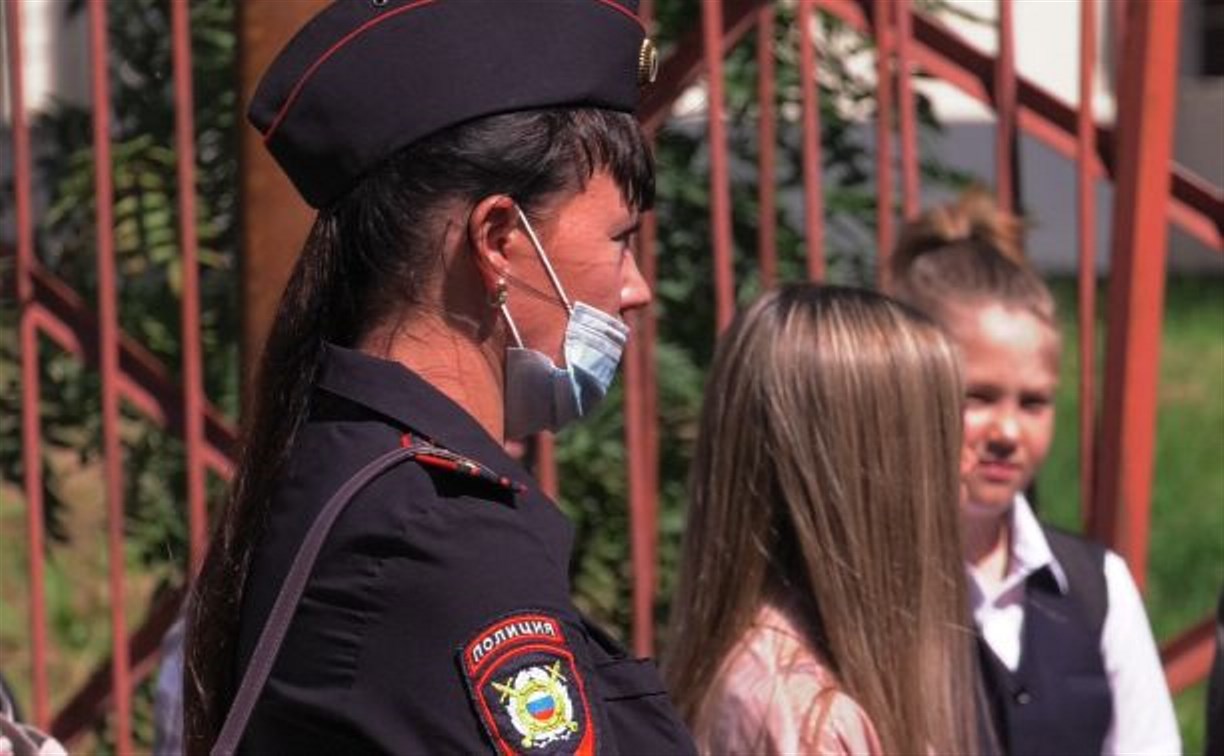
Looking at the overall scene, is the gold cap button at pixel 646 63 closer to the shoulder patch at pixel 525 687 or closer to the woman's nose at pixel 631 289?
the woman's nose at pixel 631 289

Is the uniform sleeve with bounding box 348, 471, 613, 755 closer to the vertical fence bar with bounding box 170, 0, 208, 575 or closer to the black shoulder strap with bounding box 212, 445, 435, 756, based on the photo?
the black shoulder strap with bounding box 212, 445, 435, 756

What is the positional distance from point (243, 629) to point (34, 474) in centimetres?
161

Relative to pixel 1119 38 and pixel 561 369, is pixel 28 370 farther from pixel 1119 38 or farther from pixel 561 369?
pixel 561 369

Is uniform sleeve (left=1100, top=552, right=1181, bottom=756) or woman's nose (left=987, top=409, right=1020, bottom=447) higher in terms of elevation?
woman's nose (left=987, top=409, right=1020, bottom=447)

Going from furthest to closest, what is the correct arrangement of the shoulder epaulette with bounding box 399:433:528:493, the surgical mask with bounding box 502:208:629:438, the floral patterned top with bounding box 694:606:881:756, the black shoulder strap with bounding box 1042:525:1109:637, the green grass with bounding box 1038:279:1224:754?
the green grass with bounding box 1038:279:1224:754 → the black shoulder strap with bounding box 1042:525:1109:637 → the floral patterned top with bounding box 694:606:881:756 → the surgical mask with bounding box 502:208:629:438 → the shoulder epaulette with bounding box 399:433:528:493

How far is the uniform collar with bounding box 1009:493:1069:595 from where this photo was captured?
10.8 ft

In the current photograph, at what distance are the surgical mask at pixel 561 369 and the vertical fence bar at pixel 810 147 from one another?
134 cm

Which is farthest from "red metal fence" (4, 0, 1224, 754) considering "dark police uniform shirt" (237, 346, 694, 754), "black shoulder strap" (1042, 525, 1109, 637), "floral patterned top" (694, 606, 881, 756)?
"dark police uniform shirt" (237, 346, 694, 754)

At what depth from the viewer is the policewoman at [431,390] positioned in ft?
6.26

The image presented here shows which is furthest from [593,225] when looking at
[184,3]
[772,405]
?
[184,3]

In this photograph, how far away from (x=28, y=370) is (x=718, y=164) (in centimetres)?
97

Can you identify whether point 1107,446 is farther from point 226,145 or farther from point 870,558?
point 226,145

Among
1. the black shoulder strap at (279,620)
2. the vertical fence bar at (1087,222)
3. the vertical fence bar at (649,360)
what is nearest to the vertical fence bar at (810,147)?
the vertical fence bar at (649,360)

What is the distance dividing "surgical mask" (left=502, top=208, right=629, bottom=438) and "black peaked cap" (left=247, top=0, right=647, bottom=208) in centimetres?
11
